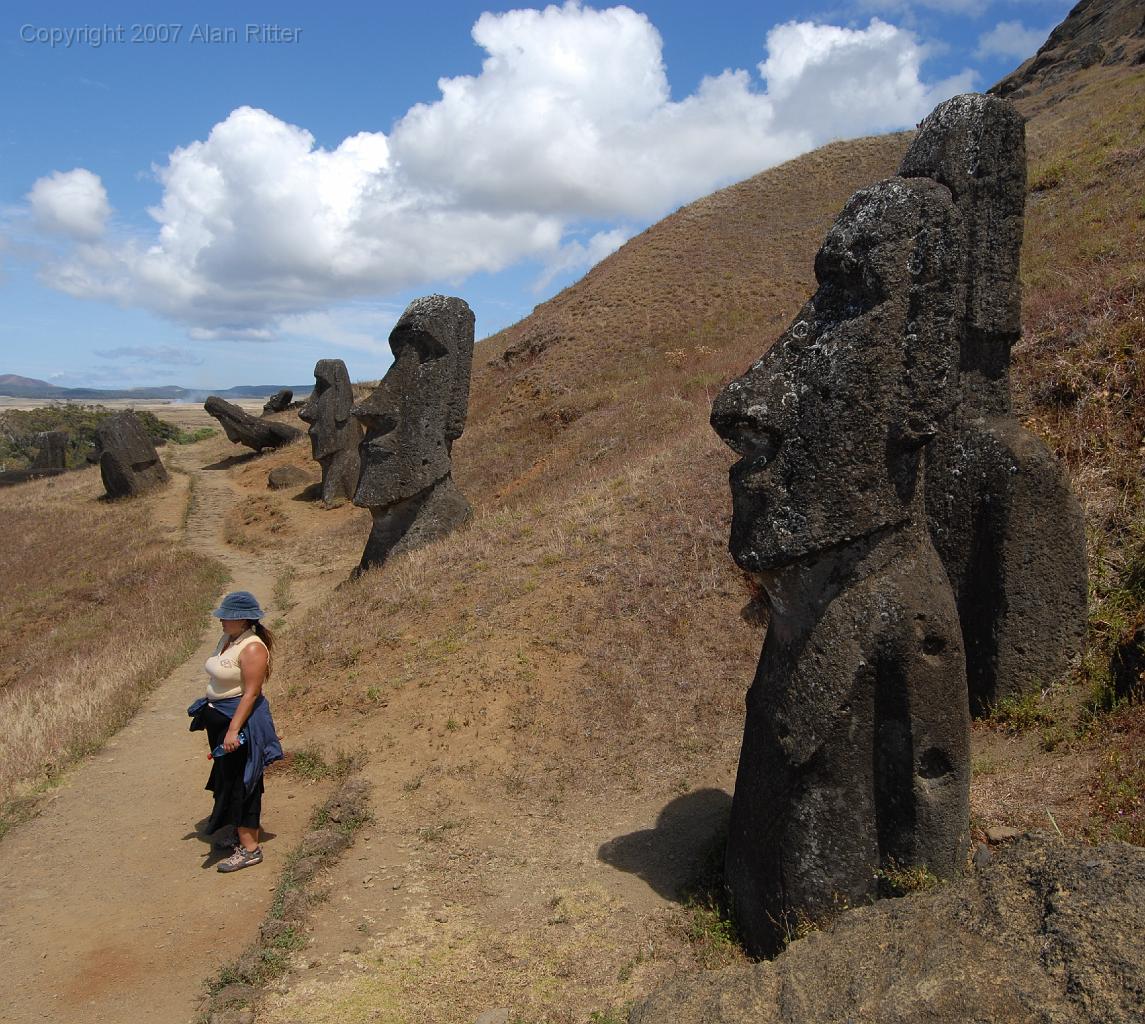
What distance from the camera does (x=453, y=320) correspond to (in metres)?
13.5

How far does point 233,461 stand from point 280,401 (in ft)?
25.8

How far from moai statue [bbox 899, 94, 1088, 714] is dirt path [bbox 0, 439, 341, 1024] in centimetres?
539

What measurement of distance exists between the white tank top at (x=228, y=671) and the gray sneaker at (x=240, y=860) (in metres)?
1.08

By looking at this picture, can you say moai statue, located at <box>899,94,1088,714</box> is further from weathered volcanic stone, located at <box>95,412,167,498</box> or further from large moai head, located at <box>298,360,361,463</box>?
weathered volcanic stone, located at <box>95,412,167,498</box>

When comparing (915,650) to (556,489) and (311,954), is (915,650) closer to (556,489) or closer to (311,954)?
(311,954)

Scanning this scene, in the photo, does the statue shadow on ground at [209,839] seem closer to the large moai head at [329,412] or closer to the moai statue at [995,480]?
the moai statue at [995,480]

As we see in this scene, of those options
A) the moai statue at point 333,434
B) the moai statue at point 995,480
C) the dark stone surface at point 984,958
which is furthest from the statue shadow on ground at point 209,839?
the moai statue at point 333,434

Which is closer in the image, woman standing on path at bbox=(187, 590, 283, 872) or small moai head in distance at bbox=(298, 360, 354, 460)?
woman standing on path at bbox=(187, 590, 283, 872)

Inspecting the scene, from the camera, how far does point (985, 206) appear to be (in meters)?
6.89

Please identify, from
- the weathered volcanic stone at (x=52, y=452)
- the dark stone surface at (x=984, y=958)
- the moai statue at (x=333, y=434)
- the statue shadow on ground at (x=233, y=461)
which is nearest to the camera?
the dark stone surface at (x=984, y=958)

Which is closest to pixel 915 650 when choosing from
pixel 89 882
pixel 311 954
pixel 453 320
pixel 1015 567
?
pixel 1015 567

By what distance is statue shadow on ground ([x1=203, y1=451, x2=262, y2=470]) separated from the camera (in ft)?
105

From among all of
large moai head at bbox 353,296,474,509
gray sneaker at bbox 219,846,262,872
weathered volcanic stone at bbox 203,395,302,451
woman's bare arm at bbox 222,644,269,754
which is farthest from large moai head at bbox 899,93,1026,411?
weathered volcanic stone at bbox 203,395,302,451

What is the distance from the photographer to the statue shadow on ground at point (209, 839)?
21.8 ft
